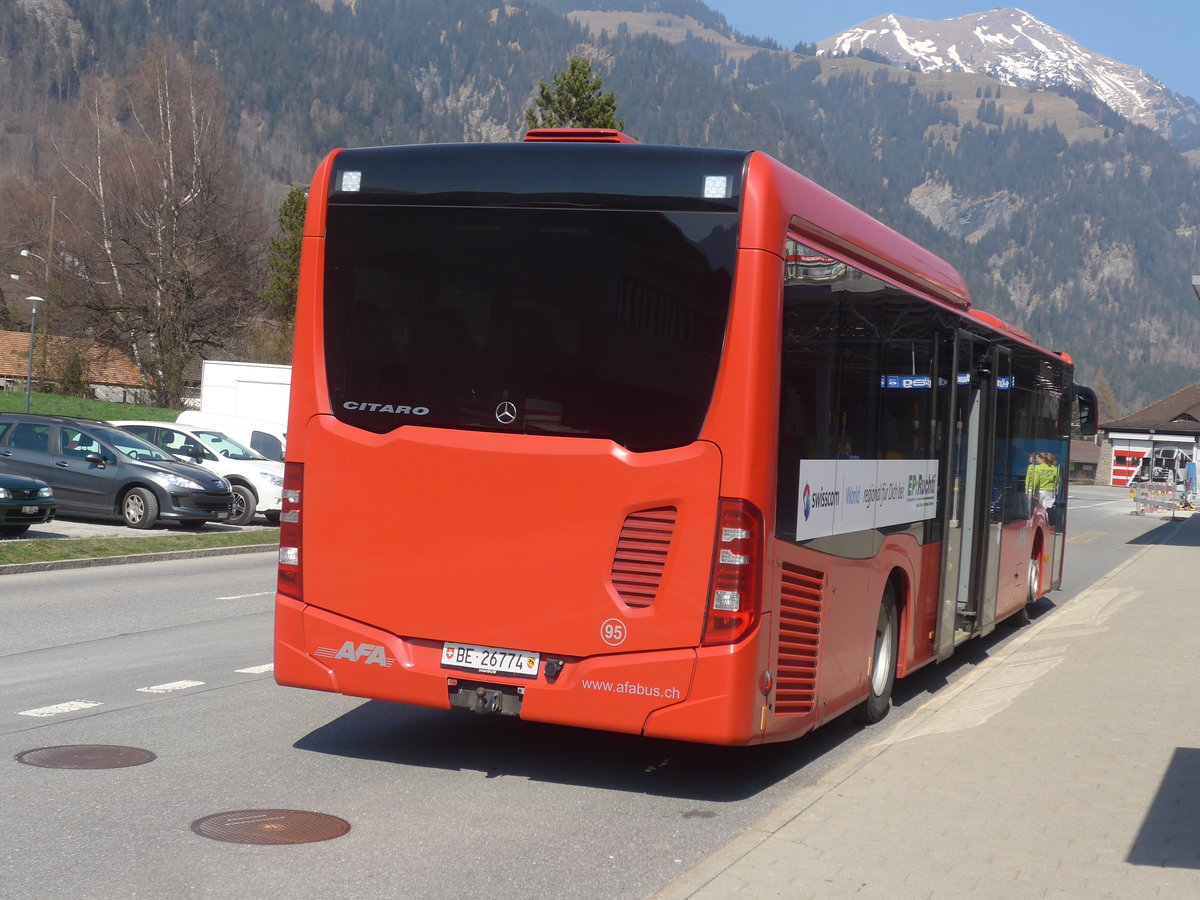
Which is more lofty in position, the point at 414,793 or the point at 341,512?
the point at 341,512

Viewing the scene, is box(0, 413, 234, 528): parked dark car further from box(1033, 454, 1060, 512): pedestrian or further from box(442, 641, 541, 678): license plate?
box(442, 641, 541, 678): license plate

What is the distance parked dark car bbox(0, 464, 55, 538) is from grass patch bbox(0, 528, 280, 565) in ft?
1.44

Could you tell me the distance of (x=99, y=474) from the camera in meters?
21.9

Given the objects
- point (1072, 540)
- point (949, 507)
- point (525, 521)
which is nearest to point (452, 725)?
point (525, 521)

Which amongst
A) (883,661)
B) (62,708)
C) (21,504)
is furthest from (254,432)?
(883,661)

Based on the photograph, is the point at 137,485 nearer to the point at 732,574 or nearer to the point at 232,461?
the point at 232,461

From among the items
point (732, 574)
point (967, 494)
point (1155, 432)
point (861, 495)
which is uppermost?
point (1155, 432)

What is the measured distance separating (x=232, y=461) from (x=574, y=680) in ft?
63.3

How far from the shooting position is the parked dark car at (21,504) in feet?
60.6

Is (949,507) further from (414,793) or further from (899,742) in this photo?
(414,793)

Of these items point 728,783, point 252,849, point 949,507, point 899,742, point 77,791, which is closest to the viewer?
Answer: point 252,849

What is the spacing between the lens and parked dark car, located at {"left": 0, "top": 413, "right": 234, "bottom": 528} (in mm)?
21719

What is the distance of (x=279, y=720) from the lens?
8352 millimetres

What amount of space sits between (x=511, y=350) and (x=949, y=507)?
4.62m
